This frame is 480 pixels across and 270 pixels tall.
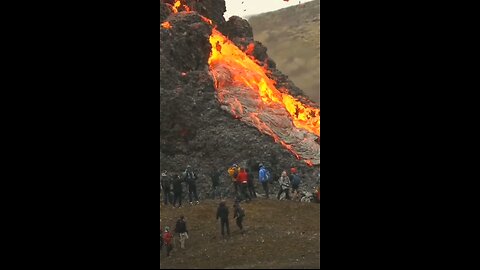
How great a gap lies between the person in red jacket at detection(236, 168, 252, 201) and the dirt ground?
2.23 feet

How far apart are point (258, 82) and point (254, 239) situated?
839 inches

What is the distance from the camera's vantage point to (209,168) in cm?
4041

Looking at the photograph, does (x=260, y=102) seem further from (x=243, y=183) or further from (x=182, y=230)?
(x=182, y=230)

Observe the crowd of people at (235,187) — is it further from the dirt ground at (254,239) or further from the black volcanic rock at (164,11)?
the black volcanic rock at (164,11)

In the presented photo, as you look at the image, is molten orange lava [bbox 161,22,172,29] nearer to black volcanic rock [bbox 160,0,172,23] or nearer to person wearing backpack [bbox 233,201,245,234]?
black volcanic rock [bbox 160,0,172,23]

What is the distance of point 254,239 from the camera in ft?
96.6

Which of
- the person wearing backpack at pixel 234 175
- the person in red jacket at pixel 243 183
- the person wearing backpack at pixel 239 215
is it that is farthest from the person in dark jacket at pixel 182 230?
the person wearing backpack at pixel 234 175

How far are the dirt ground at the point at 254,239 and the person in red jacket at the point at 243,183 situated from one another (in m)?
A: 0.68

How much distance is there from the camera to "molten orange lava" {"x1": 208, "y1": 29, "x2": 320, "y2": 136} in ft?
156

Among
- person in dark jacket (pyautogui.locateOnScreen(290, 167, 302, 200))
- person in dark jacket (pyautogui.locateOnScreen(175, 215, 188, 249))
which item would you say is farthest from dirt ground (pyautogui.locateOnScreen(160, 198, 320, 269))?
person in dark jacket (pyautogui.locateOnScreen(290, 167, 302, 200))

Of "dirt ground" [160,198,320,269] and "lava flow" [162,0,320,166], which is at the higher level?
"lava flow" [162,0,320,166]

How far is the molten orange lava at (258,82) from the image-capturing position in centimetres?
4769

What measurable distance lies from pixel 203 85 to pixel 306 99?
10.2m

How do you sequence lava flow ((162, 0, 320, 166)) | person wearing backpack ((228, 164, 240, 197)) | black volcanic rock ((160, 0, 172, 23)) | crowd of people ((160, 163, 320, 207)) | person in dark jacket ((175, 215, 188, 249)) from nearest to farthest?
person in dark jacket ((175, 215, 188, 249)) < crowd of people ((160, 163, 320, 207)) < person wearing backpack ((228, 164, 240, 197)) < lava flow ((162, 0, 320, 166)) < black volcanic rock ((160, 0, 172, 23))
